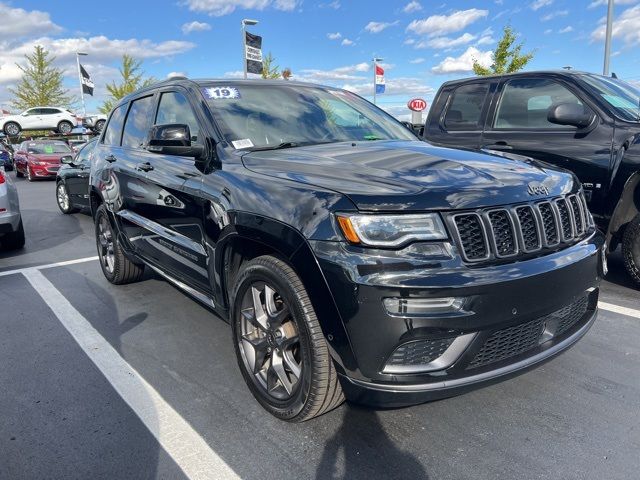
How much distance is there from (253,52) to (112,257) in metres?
12.4

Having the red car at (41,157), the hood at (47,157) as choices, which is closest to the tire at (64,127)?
the red car at (41,157)

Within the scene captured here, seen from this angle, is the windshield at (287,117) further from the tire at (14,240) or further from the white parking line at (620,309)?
the tire at (14,240)

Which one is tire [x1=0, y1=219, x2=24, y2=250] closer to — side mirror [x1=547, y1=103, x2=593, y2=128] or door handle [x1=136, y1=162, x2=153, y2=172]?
door handle [x1=136, y1=162, x2=153, y2=172]

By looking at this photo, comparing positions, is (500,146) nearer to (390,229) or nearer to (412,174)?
(412,174)

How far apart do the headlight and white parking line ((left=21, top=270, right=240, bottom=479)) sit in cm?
121


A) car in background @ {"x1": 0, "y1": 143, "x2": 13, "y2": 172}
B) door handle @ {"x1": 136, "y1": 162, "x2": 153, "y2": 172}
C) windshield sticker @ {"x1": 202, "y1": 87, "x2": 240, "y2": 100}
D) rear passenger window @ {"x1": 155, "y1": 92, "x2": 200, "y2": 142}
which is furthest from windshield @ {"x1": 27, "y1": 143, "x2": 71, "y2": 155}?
windshield sticker @ {"x1": 202, "y1": 87, "x2": 240, "y2": 100}

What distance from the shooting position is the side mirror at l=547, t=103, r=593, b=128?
4578 millimetres

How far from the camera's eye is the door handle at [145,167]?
156 inches

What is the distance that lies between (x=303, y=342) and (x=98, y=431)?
123cm

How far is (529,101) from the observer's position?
542 cm

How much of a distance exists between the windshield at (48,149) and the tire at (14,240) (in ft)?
45.9

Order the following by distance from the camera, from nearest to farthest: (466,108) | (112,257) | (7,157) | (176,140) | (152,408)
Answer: (152,408) → (176,140) → (112,257) → (466,108) → (7,157)

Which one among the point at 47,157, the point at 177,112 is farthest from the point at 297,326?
the point at 47,157

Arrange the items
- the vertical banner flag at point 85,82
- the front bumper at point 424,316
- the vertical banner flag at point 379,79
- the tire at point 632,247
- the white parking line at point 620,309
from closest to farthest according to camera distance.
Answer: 1. the front bumper at point 424,316
2. the white parking line at point 620,309
3. the tire at point 632,247
4. the vertical banner flag at point 379,79
5. the vertical banner flag at point 85,82
